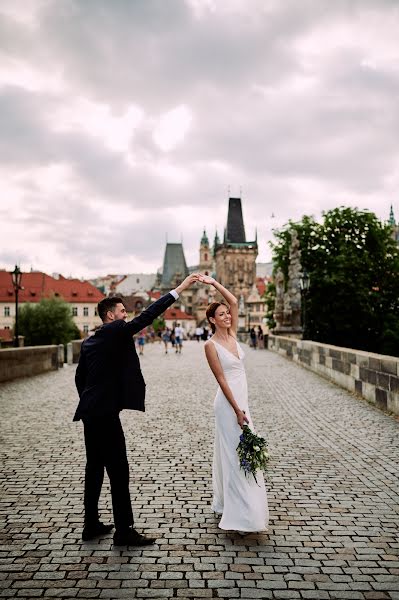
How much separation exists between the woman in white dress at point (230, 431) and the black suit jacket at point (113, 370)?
67 centimetres

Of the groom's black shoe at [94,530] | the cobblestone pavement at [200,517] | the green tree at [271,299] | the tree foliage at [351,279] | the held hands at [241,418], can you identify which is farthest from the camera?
the green tree at [271,299]

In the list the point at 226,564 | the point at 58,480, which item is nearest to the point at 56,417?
the point at 58,480

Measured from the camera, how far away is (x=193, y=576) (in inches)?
146

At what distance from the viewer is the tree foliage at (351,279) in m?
37.4

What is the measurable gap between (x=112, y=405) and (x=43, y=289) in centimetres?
8810

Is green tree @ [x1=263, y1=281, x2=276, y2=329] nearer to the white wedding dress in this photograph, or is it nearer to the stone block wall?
the stone block wall

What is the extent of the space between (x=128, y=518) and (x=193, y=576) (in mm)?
825

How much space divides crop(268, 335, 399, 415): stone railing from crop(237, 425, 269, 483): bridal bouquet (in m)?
5.90

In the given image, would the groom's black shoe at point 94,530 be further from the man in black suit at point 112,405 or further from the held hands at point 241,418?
the held hands at point 241,418

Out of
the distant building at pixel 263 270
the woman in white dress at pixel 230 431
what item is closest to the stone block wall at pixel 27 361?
the woman in white dress at pixel 230 431

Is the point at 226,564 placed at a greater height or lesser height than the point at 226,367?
lesser

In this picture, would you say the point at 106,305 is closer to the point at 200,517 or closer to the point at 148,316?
the point at 148,316

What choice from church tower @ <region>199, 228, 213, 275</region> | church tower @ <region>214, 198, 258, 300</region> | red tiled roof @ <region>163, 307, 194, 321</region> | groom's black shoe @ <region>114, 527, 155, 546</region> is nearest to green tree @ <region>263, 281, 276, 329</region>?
groom's black shoe @ <region>114, 527, 155, 546</region>

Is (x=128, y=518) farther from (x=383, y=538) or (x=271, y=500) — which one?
(x=383, y=538)
